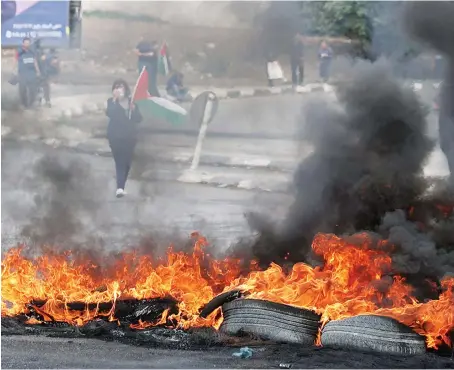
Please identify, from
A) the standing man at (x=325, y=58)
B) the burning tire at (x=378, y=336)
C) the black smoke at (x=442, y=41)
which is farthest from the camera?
the standing man at (x=325, y=58)

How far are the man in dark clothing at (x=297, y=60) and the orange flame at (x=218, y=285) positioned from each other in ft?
6.84

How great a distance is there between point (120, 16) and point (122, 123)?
4.67 ft

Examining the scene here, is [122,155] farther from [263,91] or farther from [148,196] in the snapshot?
[263,91]

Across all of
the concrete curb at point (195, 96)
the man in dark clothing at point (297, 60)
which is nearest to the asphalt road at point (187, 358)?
the concrete curb at point (195, 96)

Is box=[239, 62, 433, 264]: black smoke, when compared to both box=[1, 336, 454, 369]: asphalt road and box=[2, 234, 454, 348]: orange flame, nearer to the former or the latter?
box=[2, 234, 454, 348]: orange flame

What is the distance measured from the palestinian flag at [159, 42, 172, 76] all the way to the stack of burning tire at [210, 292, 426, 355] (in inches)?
134

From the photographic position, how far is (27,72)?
30.5 ft

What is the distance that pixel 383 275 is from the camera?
750cm

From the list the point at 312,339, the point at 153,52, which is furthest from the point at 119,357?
the point at 153,52

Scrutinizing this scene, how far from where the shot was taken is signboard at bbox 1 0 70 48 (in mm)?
9109

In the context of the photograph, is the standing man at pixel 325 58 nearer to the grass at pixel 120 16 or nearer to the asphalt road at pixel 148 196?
the asphalt road at pixel 148 196

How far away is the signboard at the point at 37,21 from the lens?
911 centimetres

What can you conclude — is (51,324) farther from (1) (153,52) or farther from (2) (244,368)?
(1) (153,52)

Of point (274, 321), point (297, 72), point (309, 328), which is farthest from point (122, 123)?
point (309, 328)
